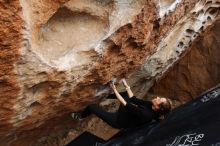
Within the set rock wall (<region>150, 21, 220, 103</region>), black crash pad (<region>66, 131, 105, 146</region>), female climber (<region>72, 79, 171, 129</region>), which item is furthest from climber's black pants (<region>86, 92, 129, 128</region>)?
rock wall (<region>150, 21, 220, 103</region>)

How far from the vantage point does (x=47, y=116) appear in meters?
2.45

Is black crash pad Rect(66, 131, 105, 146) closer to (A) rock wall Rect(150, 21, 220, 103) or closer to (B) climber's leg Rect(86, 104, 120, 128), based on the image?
(B) climber's leg Rect(86, 104, 120, 128)

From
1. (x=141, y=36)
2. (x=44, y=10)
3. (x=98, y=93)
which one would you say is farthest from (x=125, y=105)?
(x=44, y=10)

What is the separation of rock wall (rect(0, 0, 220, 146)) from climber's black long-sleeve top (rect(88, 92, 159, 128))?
12 cm

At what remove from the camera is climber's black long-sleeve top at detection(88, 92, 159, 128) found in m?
2.49

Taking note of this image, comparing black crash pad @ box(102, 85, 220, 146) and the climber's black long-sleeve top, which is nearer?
black crash pad @ box(102, 85, 220, 146)

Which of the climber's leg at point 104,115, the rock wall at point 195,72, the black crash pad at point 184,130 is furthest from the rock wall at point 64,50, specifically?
the rock wall at point 195,72

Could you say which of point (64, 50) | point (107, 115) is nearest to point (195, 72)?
point (107, 115)

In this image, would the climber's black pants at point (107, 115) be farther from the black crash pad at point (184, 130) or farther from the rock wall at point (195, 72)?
the rock wall at point (195, 72)

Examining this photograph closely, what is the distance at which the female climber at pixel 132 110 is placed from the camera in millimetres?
2479

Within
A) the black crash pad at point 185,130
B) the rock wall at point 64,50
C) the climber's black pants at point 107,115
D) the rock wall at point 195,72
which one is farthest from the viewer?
the rock wall at point 195,72

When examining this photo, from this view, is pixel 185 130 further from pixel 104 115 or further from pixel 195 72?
pixel 195 72

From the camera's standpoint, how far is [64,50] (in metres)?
2.13

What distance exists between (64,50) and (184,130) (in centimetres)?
77
